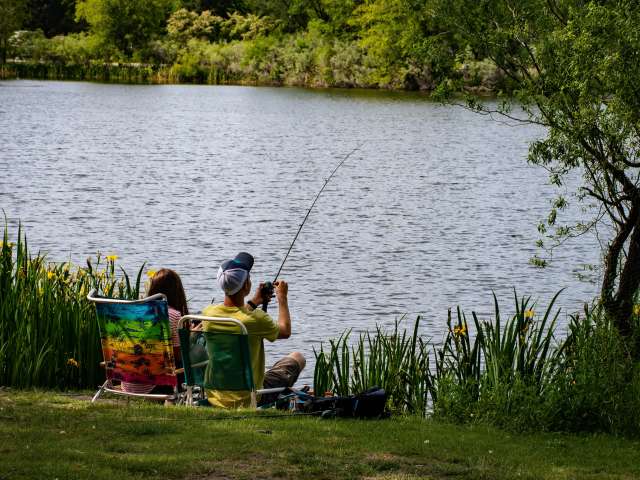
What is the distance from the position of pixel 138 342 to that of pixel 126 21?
Answer: 90829 mm

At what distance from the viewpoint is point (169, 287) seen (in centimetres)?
766

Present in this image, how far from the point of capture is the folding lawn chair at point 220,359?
6.83 metres

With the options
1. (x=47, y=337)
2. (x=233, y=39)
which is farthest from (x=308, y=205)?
(x=233, y=39)

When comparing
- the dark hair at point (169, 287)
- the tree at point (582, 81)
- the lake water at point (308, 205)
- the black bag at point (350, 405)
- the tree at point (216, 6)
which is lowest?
the lake water at point (308, 205)

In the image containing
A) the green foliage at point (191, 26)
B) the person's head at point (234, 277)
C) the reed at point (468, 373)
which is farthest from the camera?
the green foliage at point (191, 26)

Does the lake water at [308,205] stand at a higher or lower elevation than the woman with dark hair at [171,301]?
lower

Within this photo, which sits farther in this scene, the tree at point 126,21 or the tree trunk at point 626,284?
the tree at point 126,21

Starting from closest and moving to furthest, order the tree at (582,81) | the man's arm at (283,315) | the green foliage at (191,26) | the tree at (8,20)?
the man's arm at (283,315) < the tree at (582,81) < the tree at (8,20) < the green foliage at (191,26)

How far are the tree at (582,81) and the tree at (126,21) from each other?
3450 inches

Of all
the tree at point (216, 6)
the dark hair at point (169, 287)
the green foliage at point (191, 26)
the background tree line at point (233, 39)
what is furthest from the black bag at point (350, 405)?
the tree at point (216, 6)

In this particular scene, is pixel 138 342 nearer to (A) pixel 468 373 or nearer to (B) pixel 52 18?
(A) pixel 468 373

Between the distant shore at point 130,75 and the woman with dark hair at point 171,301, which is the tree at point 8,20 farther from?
the woman with dark hair at point 171,301

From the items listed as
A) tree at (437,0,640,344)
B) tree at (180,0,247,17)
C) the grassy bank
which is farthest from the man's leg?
tree at (180,0,247,17)

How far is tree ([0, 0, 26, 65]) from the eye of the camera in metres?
89.9
